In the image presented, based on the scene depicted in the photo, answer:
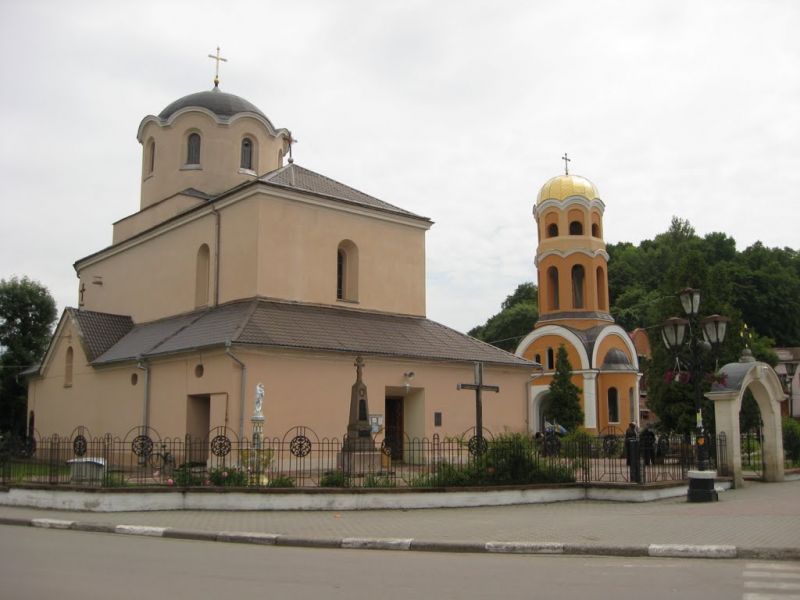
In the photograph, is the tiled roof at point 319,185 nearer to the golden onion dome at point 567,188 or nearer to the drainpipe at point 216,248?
the drainpipe at point 216,248

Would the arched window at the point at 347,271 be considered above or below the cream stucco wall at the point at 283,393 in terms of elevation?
above

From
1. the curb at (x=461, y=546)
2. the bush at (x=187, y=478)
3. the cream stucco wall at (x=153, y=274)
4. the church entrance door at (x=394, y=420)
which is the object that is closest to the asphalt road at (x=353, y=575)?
the curb at (x=461, y=546)

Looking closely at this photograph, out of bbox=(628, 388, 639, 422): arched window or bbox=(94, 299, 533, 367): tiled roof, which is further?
bbox=(628, 388, 639, 422): arched window

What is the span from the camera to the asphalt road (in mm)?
7734

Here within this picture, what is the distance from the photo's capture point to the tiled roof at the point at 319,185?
26625mm

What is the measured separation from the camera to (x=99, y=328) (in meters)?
30.1

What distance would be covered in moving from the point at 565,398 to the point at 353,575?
33.0m

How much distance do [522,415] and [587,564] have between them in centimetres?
1803

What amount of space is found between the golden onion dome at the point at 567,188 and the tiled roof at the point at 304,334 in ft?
63.2

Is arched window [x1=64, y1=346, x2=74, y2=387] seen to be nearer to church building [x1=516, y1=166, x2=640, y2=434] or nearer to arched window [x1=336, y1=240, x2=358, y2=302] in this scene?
arched window [x1=336, y1=240, x2=358, y2=302]

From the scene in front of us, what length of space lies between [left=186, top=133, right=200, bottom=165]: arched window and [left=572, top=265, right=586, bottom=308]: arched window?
2261 cm

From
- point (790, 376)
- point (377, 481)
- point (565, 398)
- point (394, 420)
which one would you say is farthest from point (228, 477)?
point (790, 376)

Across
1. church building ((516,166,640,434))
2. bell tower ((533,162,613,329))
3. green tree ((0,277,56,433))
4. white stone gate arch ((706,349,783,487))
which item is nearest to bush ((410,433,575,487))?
white stone gate arch ((706,349,783,487))

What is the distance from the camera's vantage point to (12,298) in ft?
143
